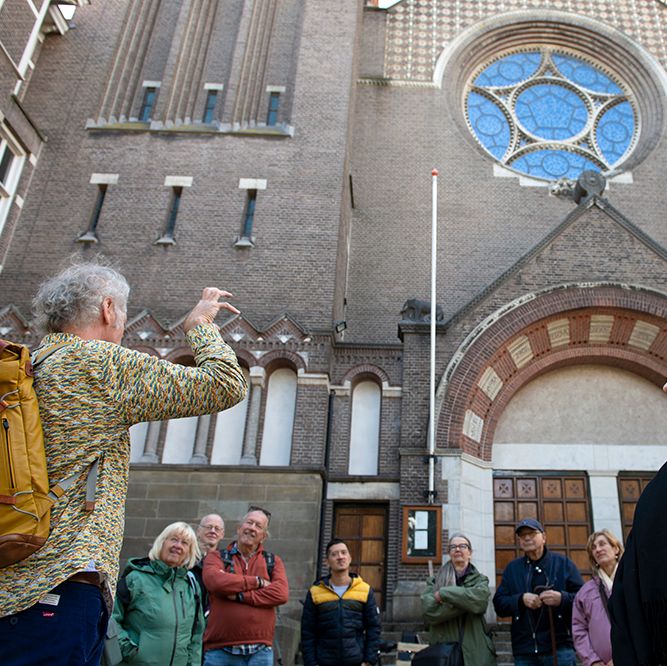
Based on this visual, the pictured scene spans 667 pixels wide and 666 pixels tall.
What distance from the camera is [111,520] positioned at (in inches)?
91.0

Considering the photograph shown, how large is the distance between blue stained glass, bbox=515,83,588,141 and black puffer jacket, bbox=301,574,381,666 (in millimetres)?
15367

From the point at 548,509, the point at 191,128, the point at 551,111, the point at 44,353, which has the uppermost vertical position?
the point at 551,111

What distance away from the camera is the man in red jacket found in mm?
5277

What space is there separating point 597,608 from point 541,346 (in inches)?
335

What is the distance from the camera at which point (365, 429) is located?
42.3 feet

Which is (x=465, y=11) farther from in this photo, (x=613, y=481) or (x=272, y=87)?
(x=613, y=481)

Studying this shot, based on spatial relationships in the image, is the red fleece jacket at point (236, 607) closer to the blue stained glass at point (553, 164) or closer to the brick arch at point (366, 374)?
the brick arch at point (366, 374)

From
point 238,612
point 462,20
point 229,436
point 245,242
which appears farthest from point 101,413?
point 462,20

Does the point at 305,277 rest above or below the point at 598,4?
below

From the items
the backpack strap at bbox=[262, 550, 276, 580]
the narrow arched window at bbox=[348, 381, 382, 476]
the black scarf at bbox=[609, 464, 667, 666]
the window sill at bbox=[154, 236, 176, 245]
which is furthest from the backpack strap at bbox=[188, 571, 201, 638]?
the window sill at bbox=[154, 236, 176, 245]

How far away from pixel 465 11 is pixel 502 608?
17.7m

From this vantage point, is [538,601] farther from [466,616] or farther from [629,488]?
[629,488]

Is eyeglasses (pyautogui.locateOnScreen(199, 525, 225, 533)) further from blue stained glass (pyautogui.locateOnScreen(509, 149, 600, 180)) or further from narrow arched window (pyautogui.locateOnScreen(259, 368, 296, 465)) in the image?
blue stained glass (pyautogui.locateOnScreen(509, 149, 600, 180))

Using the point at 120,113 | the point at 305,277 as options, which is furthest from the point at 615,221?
the point at 120,113
